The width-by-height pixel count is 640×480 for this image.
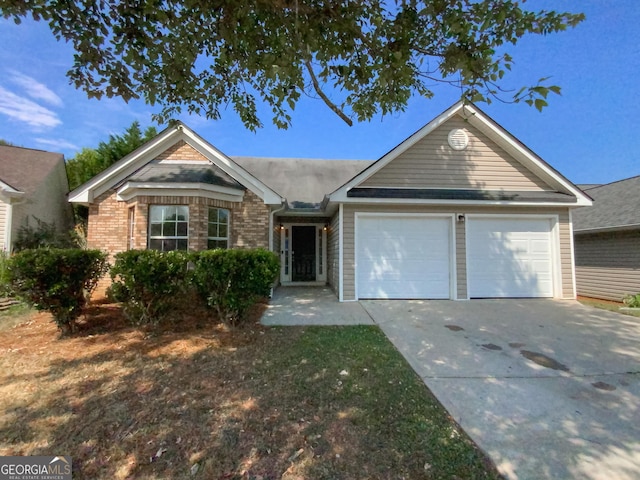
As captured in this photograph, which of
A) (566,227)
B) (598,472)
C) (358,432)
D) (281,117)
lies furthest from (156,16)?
(566,227)

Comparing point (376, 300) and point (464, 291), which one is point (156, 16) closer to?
point (376, 300)

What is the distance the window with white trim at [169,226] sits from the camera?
830 centimetres

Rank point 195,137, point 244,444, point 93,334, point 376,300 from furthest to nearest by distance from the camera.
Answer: point 195,137 → point 376,300 → point 93,334 → point 244,444

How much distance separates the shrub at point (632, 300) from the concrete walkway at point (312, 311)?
8652 mm

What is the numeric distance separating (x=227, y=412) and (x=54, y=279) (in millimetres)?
4231

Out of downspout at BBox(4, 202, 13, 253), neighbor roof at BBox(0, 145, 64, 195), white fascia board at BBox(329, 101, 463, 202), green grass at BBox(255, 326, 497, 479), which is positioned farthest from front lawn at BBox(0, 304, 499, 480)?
neighbor roof at BBox(0, 145, 64, 195)

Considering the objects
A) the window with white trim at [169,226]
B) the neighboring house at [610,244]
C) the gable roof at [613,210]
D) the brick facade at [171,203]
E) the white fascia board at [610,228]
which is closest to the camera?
the brick facade at [171,203]

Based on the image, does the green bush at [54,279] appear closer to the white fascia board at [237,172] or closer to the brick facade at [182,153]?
the white fascia board at [237,172]

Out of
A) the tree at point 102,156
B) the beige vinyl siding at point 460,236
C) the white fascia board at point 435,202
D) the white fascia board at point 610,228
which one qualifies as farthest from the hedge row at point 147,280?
the white fascia board at point 610,228

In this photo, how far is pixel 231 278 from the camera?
17.4 ft

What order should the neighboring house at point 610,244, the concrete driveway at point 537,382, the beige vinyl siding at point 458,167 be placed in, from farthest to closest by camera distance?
the neighboring house at point 610,244 → the beige vinyl siding at point 458,167 → the concrete driveway at point 537,382

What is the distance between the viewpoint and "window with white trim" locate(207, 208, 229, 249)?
8.67 metres

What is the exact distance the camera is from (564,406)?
3121mm

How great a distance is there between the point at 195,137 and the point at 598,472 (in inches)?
410
